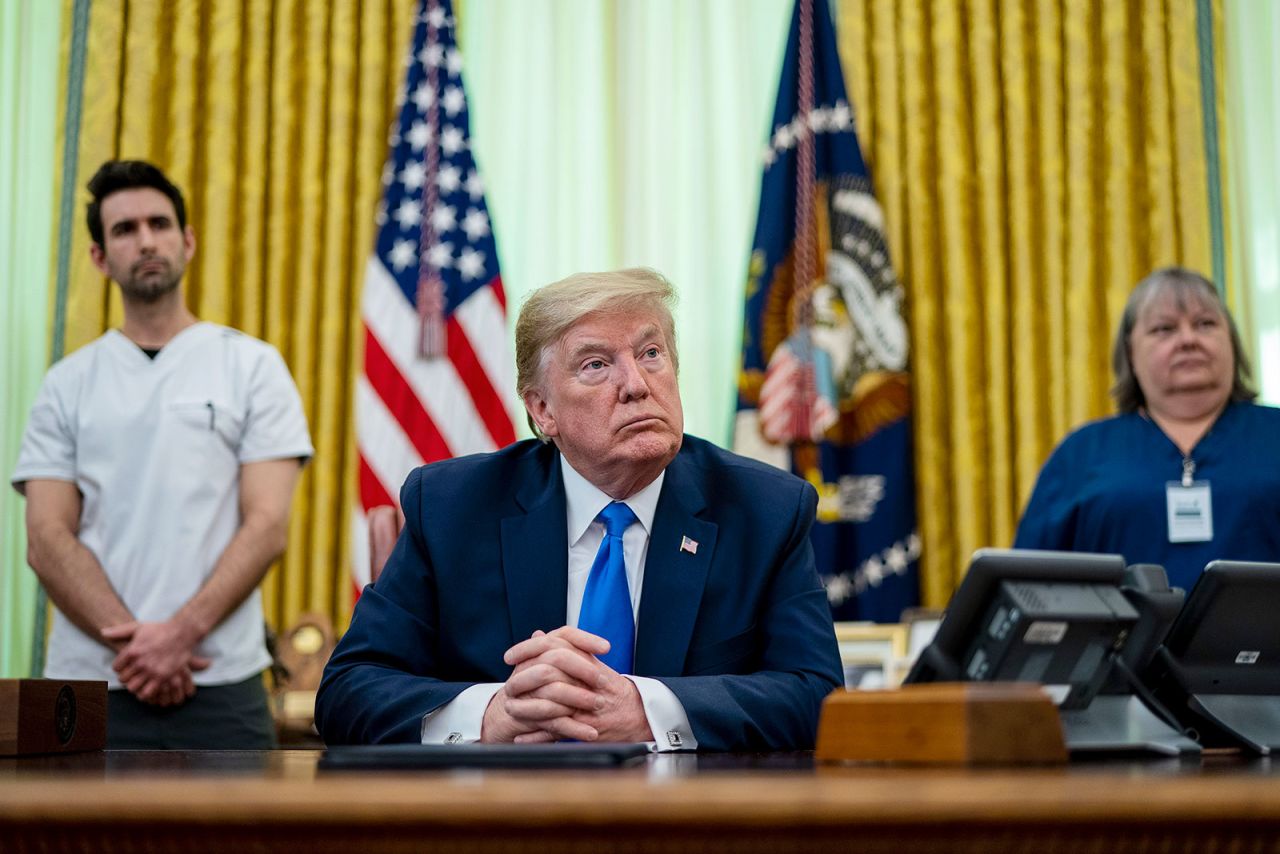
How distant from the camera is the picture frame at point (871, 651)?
13.4ft

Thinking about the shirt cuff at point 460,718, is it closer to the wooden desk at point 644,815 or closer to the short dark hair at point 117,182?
the wooden desk at point 644,815

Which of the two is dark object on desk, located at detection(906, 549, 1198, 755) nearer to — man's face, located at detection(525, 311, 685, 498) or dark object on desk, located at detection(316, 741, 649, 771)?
dark object on desk, located at detection(316, 741, 649, 771)

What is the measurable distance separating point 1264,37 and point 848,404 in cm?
191

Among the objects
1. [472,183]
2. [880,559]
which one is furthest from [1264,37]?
[472,183]

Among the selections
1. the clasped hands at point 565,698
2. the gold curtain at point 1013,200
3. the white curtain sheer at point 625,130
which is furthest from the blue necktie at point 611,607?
the white curtain sheer at point 625,130

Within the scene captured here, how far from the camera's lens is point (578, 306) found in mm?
2213

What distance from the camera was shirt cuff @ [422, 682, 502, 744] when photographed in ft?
6.23

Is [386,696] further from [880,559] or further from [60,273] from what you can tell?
[60,273]

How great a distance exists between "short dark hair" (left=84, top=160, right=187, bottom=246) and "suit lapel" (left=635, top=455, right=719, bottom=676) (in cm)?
A: 186

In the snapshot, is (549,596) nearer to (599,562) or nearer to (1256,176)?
(599,562)

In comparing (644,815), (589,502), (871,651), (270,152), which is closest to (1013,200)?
(871,651)

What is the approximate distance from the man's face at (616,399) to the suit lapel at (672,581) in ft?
0.27

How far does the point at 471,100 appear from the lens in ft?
16.2

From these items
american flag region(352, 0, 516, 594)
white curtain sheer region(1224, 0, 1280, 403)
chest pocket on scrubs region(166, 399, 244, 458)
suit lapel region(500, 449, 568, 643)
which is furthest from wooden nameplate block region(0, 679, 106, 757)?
white curtain sheer region(1224, 0, 1280, 403)
